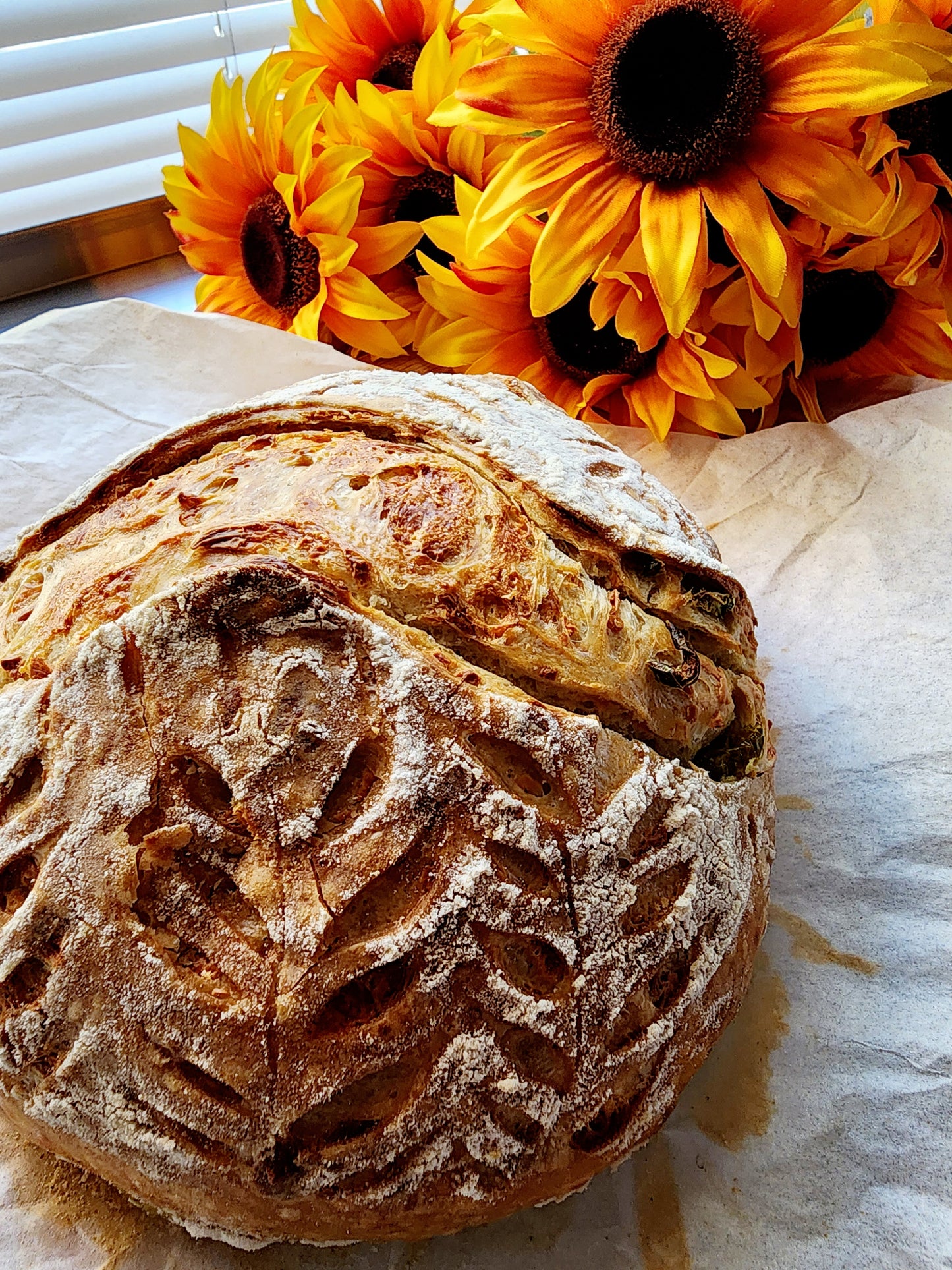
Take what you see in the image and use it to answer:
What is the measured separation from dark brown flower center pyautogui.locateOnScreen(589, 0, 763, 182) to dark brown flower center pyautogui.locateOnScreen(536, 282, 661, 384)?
0.83 feet

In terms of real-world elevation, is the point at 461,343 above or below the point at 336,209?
below

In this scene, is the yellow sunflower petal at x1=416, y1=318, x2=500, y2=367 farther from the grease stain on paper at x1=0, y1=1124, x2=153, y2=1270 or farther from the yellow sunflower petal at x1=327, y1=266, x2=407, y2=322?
the grease stain on paper at x1=0, y1=1124, x2=153, y2=1270

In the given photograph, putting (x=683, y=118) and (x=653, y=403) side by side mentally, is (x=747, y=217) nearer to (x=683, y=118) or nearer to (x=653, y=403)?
(x=683, y=118)

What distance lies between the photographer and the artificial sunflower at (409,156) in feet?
4.68

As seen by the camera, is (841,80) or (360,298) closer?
(841,80)

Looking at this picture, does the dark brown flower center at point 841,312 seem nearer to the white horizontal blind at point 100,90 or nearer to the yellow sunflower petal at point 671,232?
the yellow sunflower petal at point 671,232

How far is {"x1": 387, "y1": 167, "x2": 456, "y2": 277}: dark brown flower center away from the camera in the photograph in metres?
1.54

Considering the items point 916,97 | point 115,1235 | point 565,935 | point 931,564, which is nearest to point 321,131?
point 916,97

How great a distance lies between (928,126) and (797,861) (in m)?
0.92

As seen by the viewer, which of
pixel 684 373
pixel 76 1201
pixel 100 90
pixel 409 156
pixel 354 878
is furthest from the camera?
pixel 100 90

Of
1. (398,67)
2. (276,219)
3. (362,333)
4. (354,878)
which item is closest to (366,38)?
(398,67)

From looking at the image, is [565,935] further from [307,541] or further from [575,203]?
[575,203]

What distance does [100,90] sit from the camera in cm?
190

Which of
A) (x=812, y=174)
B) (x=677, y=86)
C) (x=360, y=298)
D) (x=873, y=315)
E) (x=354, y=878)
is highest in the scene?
(x=677, y=86)
